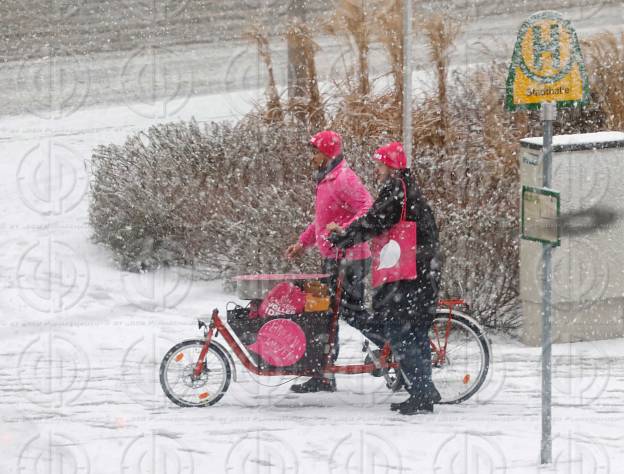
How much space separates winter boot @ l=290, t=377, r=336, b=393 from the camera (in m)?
7.45

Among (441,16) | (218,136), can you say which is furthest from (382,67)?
(218,136)

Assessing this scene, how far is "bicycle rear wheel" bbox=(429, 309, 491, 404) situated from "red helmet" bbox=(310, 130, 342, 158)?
3.49 feet

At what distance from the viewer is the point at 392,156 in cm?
681

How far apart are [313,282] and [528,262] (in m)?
1.89

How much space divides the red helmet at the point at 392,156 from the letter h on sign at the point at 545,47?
90 cm
